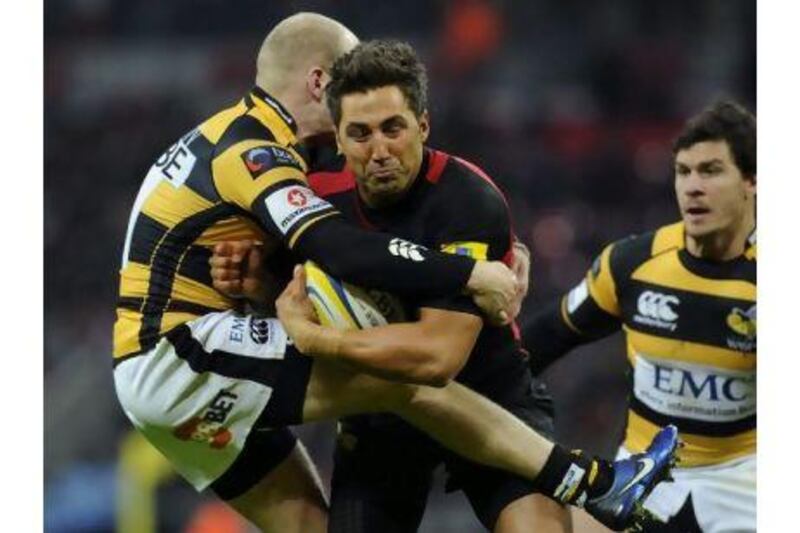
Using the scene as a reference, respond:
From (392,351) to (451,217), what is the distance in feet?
1.36

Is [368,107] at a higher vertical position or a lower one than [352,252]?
higher

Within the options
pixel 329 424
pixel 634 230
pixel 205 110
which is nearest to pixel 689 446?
pixel 329 424

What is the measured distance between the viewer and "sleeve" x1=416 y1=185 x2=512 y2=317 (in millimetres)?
4570

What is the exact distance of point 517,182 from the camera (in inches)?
523

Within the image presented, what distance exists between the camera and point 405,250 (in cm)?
445

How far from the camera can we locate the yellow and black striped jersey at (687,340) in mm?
5422

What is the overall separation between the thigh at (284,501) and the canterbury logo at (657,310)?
4.08 feet

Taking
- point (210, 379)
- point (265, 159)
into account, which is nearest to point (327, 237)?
point (265, 159)

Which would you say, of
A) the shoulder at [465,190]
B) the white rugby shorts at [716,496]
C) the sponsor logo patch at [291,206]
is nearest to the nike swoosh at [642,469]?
the white rugby shorts at [716,496]

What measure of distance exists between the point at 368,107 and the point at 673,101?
411 inches

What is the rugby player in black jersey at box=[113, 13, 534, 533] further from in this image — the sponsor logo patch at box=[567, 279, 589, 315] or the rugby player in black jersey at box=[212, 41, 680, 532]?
the sponsor logo patch at box=[567, 279, 589, 315]

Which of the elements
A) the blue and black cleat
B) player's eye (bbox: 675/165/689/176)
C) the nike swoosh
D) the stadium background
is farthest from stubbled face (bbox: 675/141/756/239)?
the stadium background

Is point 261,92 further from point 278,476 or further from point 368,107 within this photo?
point 278,476

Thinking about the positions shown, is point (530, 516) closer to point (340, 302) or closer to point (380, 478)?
point (380, 478)
